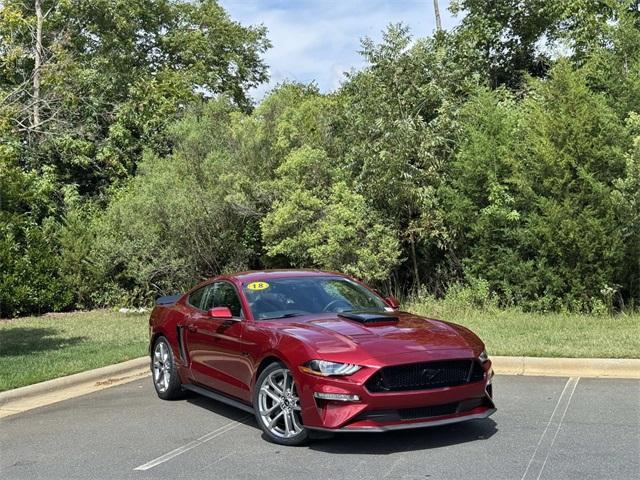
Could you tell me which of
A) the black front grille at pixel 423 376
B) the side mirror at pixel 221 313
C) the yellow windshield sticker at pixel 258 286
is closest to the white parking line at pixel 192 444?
the side mirror at pixel 221 313

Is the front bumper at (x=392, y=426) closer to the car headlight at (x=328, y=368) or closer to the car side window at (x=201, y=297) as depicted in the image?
the car headlight at (x=328, y=368)

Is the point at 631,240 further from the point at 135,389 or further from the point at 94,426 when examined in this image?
the point at 94,426

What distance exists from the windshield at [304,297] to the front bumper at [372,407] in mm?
1342

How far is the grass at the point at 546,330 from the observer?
9109 millimetres

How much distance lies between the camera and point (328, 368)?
5535 millimetres

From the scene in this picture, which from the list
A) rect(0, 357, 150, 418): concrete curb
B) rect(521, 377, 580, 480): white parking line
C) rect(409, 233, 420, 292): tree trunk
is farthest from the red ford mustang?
rect(409, 233, 420, 292): tree trunk

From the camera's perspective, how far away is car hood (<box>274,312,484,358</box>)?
5.63 m

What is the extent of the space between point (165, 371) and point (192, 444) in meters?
Result: 2.01

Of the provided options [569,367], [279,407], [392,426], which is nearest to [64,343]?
[279,407]

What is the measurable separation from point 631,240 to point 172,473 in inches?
411

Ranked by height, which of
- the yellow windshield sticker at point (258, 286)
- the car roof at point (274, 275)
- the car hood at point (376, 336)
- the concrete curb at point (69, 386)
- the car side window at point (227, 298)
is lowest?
the concrete curb at point (69, 386)

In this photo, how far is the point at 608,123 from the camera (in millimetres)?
13008

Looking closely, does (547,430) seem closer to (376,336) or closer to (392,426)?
(392,426)

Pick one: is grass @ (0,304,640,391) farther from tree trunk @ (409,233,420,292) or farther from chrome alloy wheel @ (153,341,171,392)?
chrome alloy wheel @ (153,341,171,392)
